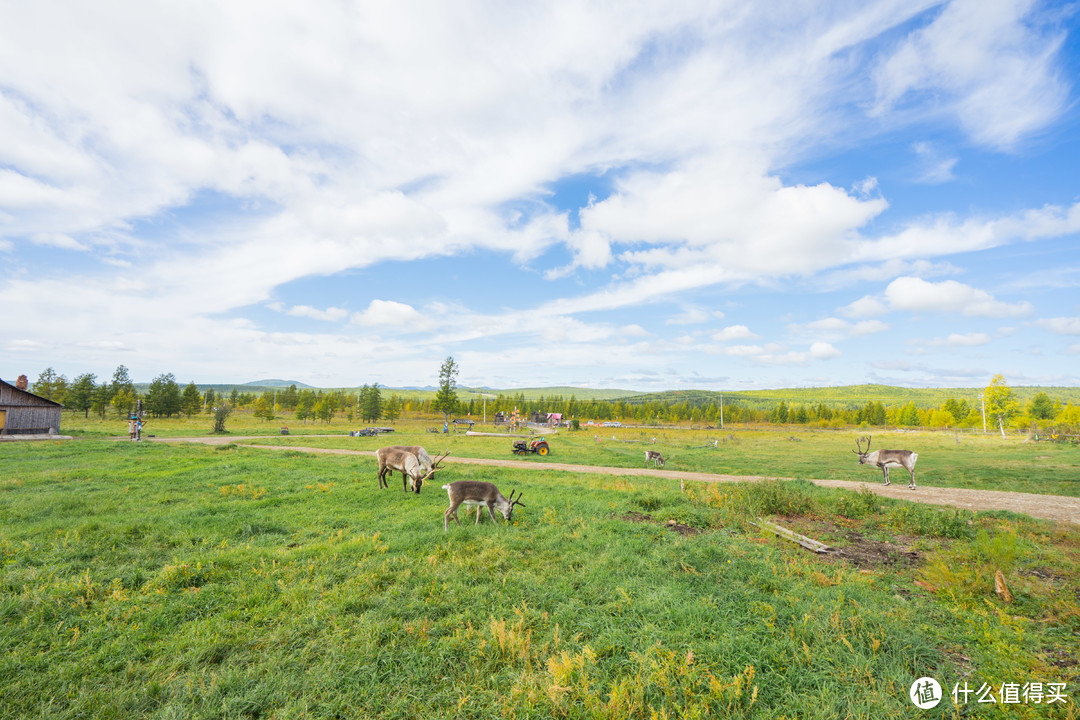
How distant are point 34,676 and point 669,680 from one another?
8.10 m

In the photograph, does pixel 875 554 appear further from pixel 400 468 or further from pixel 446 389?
pixel 446 389

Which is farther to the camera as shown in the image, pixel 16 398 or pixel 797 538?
pixel 16 398

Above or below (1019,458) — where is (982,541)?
above

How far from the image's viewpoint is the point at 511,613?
723 centimetres

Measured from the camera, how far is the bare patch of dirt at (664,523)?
12.3 meters

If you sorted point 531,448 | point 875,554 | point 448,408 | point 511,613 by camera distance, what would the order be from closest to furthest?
point 511,613
point 875,554
point 531,448
point 448,408

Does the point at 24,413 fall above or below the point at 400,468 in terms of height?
above

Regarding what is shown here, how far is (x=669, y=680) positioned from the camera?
5504 mm

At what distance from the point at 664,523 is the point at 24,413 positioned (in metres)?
54.1

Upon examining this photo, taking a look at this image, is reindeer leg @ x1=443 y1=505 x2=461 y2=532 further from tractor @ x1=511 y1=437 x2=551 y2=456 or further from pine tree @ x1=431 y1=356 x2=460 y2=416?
pine tree @ x1=431 y1=356 x2=460 y2=416

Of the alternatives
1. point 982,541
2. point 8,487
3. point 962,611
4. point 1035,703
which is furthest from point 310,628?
point 8,487

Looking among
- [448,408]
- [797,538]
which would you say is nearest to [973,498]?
[797,538]

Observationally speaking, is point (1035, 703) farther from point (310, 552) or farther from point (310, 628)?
point (310, 552)

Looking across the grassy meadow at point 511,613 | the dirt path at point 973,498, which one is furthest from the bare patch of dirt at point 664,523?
the dirt path at point 973,498
